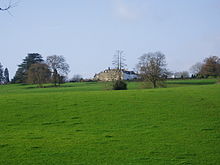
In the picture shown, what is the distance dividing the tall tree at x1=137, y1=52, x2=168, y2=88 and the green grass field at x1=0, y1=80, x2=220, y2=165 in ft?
134

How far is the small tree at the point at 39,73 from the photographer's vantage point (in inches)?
3521

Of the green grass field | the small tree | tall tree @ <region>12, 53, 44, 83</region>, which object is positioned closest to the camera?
the green grass field

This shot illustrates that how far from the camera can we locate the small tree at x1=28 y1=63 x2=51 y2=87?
89438 mm

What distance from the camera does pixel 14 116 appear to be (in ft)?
58.2

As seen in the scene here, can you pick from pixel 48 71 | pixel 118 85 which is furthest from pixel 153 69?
pixel 48 71

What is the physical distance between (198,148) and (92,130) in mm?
5346

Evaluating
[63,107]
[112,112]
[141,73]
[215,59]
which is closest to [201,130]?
[112,112]

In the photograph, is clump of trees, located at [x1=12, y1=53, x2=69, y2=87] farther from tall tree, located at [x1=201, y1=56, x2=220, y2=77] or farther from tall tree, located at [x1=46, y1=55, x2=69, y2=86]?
tall tree, located at [x1=201, y1=56, x2=220, y2=77]

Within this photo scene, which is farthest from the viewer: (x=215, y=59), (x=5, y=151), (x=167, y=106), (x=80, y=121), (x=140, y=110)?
(x=215, y=59)

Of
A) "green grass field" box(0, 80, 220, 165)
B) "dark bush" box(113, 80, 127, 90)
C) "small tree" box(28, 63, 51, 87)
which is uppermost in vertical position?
"small tree" box(28, 63, 51, 87)

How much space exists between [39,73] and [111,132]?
79.4 m

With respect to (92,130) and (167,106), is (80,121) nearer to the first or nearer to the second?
(92,130)

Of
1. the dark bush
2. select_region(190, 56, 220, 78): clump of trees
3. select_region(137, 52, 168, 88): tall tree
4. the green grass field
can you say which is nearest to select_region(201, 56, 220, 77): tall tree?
select_region(190, 56, 220, 78): clump of trees

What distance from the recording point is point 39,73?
293 feet
